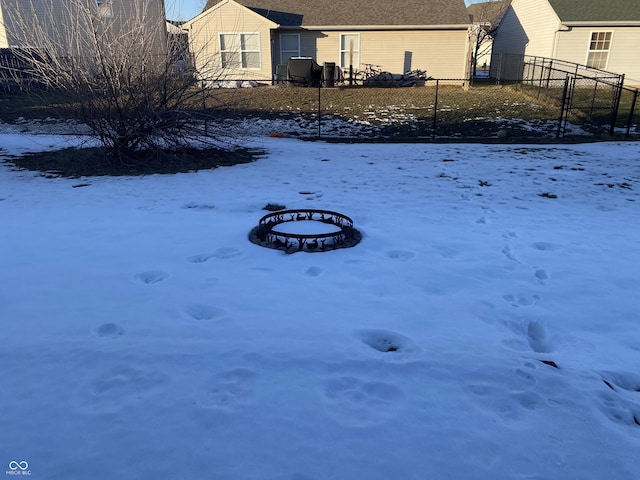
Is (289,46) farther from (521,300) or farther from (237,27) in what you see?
(521,300)

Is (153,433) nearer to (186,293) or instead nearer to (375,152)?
(186,293)

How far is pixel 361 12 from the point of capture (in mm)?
22781

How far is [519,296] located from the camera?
3.86 m

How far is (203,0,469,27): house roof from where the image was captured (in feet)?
71.4

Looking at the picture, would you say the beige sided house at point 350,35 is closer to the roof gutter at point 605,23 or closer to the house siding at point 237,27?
the house siding at point 237,27

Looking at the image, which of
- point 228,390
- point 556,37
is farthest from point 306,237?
point 556,37

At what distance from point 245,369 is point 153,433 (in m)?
0.67

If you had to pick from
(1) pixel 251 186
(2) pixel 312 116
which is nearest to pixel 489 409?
(1) pixel 251 186

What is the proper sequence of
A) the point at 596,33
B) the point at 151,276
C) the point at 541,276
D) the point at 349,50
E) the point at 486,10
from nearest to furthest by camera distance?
the point at 151,276
the point at 541,276
the point at 596,33
the point at 349,50
the point at 486,10

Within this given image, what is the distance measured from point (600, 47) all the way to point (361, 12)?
11.4m

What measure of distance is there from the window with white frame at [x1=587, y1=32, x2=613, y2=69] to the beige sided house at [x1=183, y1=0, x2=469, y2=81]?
5.84m

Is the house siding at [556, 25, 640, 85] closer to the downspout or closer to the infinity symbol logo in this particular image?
the downspout

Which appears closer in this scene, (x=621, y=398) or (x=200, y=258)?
(x=621, y=398)

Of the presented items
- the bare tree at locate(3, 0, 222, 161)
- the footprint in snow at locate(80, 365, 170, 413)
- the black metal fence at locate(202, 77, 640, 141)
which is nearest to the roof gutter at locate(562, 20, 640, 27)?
the black metal fence at locate(202, 77, 640, 141)
